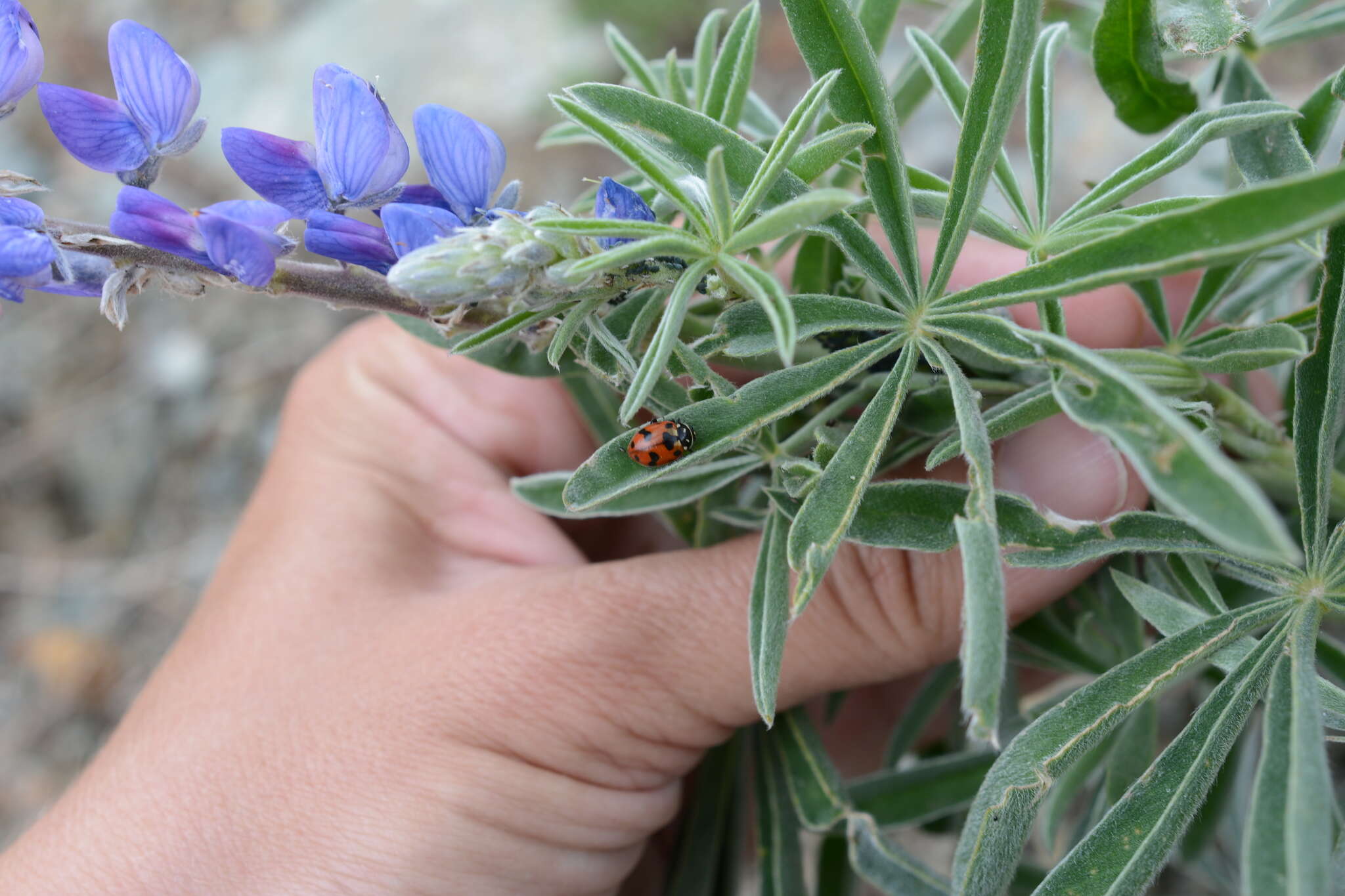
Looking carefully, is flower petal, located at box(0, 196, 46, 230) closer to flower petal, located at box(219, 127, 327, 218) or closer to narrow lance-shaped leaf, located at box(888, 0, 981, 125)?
flower petal, located at box(219, 127, 327, 218)

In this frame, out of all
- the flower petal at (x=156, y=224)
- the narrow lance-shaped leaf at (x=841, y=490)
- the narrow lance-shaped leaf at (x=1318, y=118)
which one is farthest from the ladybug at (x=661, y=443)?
the narrow lance-shaped leaf at (x=1318, y=118)

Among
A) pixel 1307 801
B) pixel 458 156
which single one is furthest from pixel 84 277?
pixel 1307 801

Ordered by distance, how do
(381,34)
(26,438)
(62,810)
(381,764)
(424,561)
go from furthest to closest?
(381,34), (26,438), (424,561), (62,810), (381,764)

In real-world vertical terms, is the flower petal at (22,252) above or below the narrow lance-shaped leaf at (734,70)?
below

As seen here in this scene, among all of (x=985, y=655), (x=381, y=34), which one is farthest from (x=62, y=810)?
(x=381, y=34)

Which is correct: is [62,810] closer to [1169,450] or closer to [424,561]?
[424,561]

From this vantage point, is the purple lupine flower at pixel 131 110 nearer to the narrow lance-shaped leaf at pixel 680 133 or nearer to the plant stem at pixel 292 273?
the plant stem at pixel 292 273
